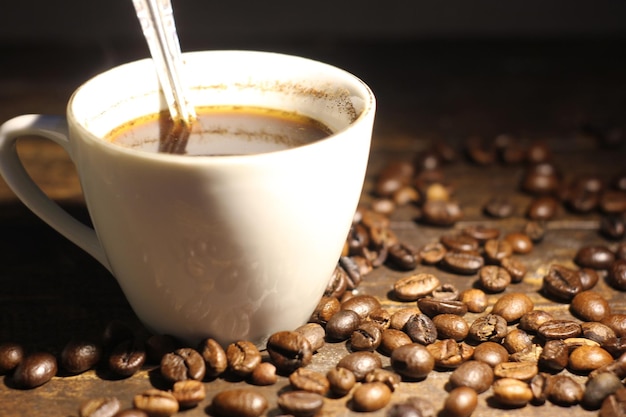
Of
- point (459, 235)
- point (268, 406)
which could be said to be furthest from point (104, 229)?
point (459, 235)

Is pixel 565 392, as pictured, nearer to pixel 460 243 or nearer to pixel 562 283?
pixel 562 283

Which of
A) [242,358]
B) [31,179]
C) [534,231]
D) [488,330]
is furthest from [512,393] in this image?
[31,179]

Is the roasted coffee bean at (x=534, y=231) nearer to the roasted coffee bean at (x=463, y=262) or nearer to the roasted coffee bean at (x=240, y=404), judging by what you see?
the roasted coffee bean at (x=463, y=262)

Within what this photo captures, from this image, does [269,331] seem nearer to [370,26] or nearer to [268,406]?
[268,406]

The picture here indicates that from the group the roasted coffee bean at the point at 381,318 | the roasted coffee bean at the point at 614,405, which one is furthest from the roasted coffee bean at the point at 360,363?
the roasted coffee bean at the point at 614,405

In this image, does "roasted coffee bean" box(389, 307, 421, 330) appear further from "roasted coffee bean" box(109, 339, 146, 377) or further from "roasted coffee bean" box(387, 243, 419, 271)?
"roasted coffee bean" box(109, 339, 146, 377)
